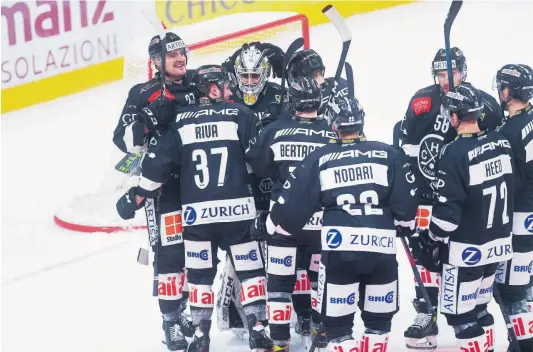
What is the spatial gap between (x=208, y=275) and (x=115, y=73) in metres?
5.53

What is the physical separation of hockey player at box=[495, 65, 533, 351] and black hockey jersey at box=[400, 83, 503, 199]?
260mm

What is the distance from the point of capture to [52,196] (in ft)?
31.0

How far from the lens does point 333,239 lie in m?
5.62

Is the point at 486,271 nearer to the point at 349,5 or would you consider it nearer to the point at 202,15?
the point at 202,15

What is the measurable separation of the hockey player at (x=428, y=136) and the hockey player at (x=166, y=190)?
131 centimetres

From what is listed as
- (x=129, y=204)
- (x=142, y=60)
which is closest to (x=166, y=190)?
(x=129, y=204)

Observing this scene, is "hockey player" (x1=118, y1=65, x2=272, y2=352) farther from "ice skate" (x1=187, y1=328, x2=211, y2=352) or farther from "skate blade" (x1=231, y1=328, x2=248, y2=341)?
"skate blade" (x1=231, y1=328, x2=248, y2=341)

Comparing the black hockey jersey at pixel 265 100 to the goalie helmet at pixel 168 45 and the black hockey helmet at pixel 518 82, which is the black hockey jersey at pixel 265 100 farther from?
the black hockey helmet at pixel 518 82

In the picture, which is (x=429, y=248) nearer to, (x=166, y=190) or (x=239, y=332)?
(x=239, y=332)

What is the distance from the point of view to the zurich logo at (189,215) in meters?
6.32

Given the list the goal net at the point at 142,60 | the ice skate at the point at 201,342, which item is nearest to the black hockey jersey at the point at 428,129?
the ice skate at the point at 201,342

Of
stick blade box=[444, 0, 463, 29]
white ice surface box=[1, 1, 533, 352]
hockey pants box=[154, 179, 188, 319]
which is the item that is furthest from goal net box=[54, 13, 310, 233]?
stick blade box=[444, 0, 463, 29]

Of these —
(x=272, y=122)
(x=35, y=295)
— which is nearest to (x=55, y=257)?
(x=35, y=295)

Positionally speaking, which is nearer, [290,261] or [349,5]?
[290,261]
